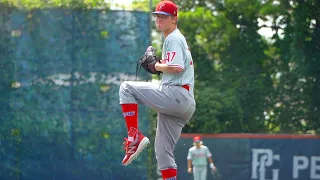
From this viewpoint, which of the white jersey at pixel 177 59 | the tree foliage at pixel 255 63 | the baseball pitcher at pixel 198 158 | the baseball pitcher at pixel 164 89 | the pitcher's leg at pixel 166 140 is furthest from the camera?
the tree foliage at pixel 255 63

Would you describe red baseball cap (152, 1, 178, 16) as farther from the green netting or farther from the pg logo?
the pg logo

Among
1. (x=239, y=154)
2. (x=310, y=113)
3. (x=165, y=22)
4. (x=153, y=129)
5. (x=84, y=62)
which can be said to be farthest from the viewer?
(x=310, y=113)

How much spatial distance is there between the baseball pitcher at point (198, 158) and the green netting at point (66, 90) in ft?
9.08

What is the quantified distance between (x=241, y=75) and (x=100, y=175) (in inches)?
242

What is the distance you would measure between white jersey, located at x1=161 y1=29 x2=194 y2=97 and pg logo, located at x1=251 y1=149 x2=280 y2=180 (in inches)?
341

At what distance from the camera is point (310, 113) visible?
1672 cm

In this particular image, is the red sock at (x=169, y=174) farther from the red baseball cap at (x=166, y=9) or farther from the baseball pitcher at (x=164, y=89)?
the red baseball cap at (x=166, y=9)

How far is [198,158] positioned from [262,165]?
4.36ft

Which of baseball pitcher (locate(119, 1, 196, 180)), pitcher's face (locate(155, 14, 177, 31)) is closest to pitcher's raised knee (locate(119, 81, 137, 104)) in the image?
baseball pitcher (locate(119, 1, 196, 180))

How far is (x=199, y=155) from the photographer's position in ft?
49.4

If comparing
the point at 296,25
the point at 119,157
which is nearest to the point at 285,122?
the point at 296,25

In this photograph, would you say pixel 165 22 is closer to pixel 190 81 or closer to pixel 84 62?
pixel 190 81

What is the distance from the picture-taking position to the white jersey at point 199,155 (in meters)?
15.0

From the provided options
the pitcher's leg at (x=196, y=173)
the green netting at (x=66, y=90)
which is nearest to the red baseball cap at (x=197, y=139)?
the pitcher's leg at (x=196, y=173)
